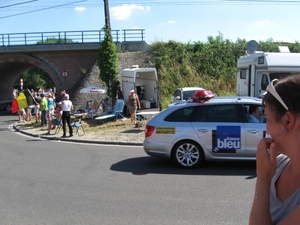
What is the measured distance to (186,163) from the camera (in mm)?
9031

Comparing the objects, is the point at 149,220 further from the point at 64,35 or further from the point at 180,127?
the point at 64,35

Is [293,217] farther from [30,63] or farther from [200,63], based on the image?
[30,63]

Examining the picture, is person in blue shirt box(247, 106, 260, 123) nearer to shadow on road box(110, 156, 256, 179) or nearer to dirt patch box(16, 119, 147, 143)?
shadow on road box(110, 156, 256, 179)

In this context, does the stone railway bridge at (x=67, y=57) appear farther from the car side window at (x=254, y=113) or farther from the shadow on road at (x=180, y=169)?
the car side window at (x=254, y=113)

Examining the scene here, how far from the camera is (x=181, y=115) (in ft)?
30.0

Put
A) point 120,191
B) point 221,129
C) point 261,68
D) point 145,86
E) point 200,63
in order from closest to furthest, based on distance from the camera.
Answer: point 120,191, point 221,129, point 261,68, point 145,86, point 200,63

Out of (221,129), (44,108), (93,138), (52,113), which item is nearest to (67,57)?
(52,113)

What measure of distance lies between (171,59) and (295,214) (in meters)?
30.3

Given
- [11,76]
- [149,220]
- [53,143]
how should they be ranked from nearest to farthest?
[149,220]
[53,143]
[11,76]

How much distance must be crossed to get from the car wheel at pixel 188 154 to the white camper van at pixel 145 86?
13315 mm

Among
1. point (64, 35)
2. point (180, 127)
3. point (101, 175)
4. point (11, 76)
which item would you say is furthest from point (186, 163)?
point (11, 76)

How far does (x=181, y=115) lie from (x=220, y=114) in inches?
37.1

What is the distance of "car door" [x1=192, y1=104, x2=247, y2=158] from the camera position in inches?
343

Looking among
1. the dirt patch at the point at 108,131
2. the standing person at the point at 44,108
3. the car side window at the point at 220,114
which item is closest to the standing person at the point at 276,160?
the car side window at the point at 220,114
